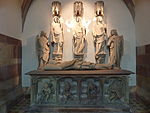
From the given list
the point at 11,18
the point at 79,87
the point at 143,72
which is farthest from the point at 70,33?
the point at 143,72

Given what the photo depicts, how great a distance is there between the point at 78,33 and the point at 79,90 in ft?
5.19

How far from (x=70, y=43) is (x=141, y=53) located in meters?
1.85

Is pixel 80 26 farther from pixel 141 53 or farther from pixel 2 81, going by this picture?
pixel 2 81

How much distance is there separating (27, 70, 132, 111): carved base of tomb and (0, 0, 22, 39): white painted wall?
1.17 meters

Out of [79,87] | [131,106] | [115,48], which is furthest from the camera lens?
[115,48]

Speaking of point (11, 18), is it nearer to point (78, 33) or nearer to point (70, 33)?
point (70, 33)

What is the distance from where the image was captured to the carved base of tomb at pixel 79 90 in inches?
142

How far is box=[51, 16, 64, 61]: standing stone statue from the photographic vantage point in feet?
15.0

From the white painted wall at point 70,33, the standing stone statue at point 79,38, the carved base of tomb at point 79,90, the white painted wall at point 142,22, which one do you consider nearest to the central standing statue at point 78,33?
the standing stone statue at point 79,38

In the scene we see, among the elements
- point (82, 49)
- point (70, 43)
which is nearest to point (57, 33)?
point (70, 43)

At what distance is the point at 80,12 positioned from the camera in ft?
15.1

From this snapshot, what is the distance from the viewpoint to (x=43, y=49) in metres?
4.54

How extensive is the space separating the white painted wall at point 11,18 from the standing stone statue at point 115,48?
94.9 inches

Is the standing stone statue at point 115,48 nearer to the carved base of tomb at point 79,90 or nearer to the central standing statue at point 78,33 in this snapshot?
the central standing statue at point 78,33
